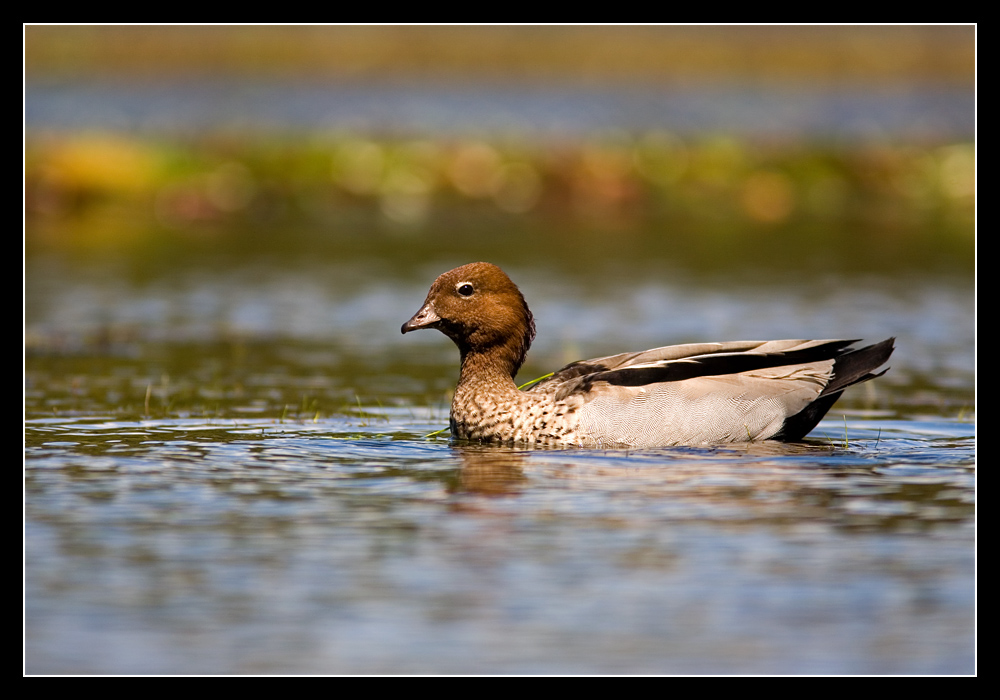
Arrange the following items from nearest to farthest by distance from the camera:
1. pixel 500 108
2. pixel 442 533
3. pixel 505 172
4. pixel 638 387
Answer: pixel 442 533, pixel 638 387, pixel 505 172, pixel 500 108

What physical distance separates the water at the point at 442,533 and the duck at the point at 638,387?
8.5 inches

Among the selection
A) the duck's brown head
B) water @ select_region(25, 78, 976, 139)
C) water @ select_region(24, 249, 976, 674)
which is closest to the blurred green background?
water @ select_region(25, 78, 976, 139)

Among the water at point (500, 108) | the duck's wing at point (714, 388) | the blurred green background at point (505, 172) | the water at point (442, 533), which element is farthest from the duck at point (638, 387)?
the water at point (500, 108)

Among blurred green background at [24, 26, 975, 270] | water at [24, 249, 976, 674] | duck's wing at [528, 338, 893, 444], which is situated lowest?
water at [24, 249, 976, 674]

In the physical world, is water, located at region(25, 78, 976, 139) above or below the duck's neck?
above

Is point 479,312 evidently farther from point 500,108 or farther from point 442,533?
point 500,108

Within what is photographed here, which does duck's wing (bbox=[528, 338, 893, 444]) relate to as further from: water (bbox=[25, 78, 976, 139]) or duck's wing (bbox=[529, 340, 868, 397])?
water (bbox=[25, 78, 976, 139])

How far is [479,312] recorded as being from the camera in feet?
35.4

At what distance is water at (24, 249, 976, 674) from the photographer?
6332 mm

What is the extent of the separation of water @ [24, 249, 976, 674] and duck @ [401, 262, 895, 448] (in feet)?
0.71

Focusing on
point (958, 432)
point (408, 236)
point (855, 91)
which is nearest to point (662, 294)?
point (408, 236)

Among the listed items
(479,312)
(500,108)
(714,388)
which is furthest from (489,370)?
(500,108)

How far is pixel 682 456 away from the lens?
32.3 feet

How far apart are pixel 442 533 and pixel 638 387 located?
2.61 meters
